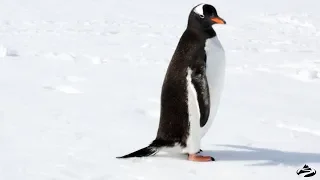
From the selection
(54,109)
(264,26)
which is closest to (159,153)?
(54,109)

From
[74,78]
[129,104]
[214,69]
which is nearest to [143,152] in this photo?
[214,69]

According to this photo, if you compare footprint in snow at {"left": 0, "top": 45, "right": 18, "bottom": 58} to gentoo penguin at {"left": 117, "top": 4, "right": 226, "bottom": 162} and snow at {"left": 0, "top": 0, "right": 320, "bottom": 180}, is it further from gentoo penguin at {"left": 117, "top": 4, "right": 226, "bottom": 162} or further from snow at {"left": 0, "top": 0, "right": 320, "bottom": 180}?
gentoo penguin at {"left": 117, "top": 4, "right": 226, "bottom": 162}

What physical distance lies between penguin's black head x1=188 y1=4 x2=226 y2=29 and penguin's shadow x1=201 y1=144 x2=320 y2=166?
0.83 meters

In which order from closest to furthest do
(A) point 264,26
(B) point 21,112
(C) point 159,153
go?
(C) point 159,153 < (B) point 21,112 < (A) point 264,26

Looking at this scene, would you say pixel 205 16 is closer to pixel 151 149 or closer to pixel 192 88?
pixel 192 88

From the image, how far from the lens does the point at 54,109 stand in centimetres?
471

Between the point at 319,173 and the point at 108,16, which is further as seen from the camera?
the point at 108,16

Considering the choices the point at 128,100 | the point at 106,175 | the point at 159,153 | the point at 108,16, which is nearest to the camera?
the point at 106,175

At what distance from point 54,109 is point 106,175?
5.43 feet

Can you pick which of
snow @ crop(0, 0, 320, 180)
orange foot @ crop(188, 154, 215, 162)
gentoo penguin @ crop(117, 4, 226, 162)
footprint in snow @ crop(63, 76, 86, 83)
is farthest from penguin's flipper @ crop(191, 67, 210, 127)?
footprint in snow @ crop(63, 76, 86, 83)

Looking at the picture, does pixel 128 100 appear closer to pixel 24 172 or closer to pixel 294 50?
pixel 24 172

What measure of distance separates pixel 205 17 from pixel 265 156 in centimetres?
97

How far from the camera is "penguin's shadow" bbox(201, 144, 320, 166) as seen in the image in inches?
142

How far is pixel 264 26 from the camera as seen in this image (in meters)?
13.0
